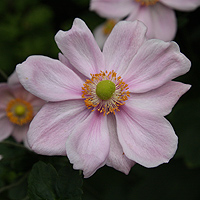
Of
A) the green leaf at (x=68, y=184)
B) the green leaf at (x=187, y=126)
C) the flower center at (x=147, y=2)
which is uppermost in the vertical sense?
the flower center at (x=147, y=2)

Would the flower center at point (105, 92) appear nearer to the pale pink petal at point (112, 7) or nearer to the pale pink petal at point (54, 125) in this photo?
the pale pink petal at point (54, 125)

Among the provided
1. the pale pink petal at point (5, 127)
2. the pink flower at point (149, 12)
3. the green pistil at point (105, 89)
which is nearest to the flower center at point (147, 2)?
the pink flower at point (149, 12)

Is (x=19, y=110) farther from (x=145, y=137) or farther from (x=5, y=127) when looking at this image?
(x=145, y=137)

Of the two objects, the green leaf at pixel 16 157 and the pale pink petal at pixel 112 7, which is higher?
the pale pink petal at pixel 112 7

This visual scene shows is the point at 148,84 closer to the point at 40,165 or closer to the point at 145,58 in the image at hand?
the point at 145,58

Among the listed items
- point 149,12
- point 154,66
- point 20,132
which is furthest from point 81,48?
point 149,12

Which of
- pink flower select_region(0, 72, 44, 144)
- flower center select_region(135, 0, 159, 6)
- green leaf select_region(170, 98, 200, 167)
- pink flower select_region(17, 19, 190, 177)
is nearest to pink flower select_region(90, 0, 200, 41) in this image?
flower center select_region(135, 0, 159, 6)
